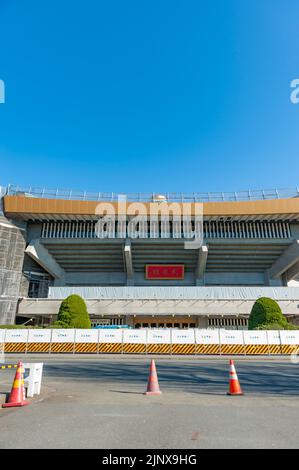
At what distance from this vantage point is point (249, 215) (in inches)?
1380

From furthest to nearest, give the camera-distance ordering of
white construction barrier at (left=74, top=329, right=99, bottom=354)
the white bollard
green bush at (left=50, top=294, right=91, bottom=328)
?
1. green bush at (left=50, top=294, right=91, bottom=328)
2. white construction barrier at (left=74, top=329, right=99, bottom=354)
3. the white bollard

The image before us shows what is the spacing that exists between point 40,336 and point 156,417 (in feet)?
55.4

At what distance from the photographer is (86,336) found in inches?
776

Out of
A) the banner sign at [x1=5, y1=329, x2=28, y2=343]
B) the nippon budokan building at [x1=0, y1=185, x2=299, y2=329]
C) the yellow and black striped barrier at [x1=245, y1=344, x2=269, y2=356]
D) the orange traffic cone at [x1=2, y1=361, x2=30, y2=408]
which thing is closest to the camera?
the orange traffic cone at [x1=2, y1=361, x2=30, y2=408]

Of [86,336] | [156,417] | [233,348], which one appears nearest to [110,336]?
[86,336]

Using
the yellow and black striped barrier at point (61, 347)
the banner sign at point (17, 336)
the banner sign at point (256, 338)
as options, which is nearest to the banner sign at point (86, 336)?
the yellow and black striped barrier at point (61, 347)


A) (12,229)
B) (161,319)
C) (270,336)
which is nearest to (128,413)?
(270,336)

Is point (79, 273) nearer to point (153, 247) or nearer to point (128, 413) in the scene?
point (153, 247)

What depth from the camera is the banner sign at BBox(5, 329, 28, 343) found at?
19.7 meters

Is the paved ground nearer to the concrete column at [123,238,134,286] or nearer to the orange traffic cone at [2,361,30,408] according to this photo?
the orange traffic cone at [2,361,30,408]

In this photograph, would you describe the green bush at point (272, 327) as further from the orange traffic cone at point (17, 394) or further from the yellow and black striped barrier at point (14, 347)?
the orange traffic cone at point (17, 394)

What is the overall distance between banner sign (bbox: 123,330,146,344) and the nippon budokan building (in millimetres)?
12484

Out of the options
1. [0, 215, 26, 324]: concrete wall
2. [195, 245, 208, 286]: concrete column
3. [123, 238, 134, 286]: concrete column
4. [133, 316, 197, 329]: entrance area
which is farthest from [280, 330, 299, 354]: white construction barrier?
[0, 215, 26, 324]: concrete wall

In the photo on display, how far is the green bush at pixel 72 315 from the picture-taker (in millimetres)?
24170
